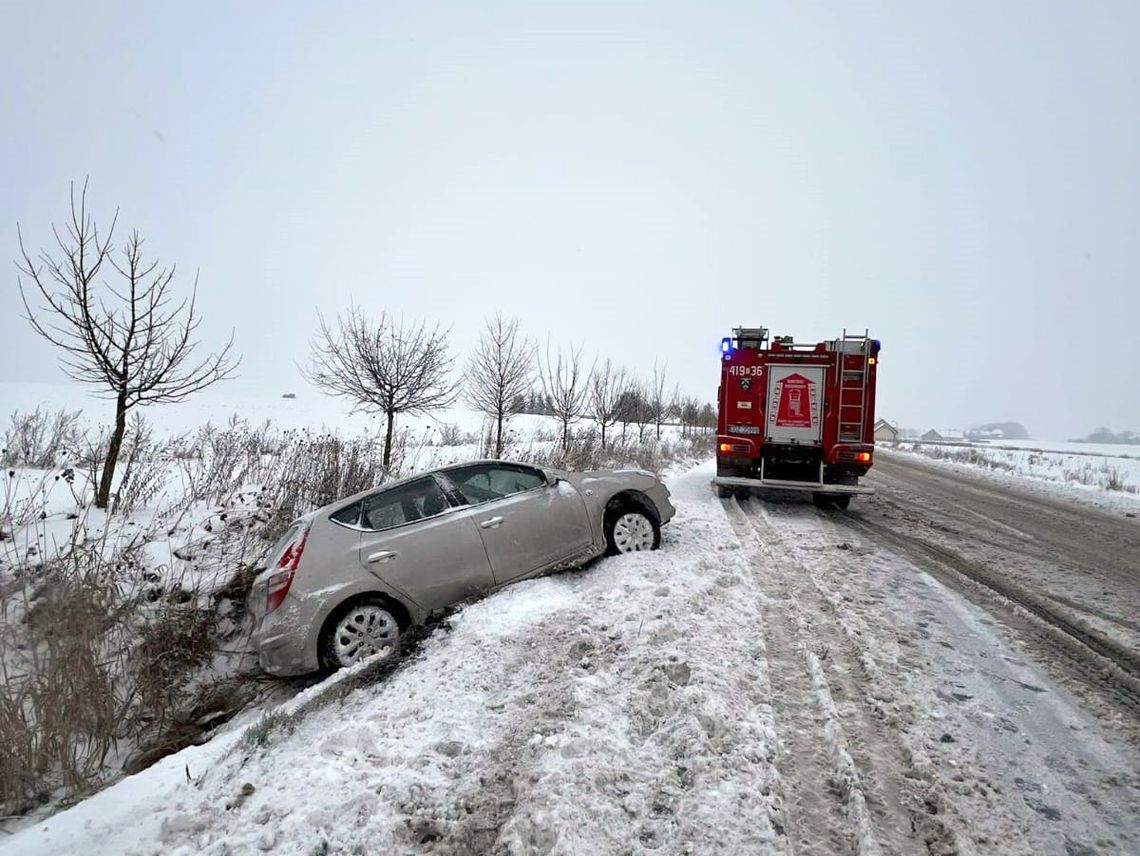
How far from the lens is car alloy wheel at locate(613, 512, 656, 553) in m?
5.98

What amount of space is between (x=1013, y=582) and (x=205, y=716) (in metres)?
7.78

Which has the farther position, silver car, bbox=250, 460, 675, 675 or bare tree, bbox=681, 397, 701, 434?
bare tree, bbox=681, 397, 701, 434

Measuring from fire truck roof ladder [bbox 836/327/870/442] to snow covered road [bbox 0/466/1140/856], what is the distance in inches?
196

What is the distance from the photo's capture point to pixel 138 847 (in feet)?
7.55

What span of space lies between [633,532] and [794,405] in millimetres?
4853

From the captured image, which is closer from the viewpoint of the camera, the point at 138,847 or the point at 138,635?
the point at 138,847

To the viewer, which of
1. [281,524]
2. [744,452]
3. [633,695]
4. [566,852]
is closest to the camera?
[566,852]

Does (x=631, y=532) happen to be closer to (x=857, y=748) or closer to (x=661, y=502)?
(x=661, y=502)

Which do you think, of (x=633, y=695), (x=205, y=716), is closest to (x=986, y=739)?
(x=633, y=695)

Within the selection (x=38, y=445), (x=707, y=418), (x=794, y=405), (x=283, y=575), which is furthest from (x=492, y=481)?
(x=707, y=418)

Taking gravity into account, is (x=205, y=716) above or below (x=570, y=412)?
below

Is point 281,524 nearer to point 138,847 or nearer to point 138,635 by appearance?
point 138,635

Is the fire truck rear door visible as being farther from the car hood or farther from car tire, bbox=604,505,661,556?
car tire, bbox=604,505,661,556

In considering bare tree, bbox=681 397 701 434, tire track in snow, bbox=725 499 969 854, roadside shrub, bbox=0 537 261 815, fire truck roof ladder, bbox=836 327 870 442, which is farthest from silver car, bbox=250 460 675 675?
bare tree, bbox=681 397 701 434
